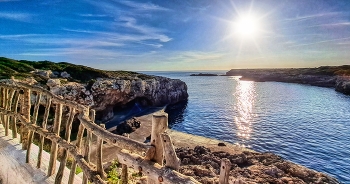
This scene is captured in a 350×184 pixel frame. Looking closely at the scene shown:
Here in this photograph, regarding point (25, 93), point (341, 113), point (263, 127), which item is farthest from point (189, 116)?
point (25, 93)

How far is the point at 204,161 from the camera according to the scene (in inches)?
899

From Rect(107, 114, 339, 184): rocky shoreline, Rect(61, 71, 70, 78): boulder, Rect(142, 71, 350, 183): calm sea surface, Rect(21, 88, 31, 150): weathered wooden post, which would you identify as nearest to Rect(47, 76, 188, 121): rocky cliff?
Rect(142, 71, 350, 183): calm sea surface

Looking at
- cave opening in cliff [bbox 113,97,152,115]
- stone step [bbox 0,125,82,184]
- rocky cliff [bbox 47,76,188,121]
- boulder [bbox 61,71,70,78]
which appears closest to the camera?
stone step [bbox 0,125,82,184]

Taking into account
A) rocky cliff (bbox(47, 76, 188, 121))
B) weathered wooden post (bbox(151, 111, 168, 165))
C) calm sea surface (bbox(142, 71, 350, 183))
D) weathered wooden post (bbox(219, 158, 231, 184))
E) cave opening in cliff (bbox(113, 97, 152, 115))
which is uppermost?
weathered wooden post (bbox(151, 111, 168, 165))

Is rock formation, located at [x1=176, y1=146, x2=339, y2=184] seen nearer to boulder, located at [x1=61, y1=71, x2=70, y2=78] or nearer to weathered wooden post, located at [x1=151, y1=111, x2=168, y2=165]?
weathered wooden post, located at [x1=151, y1=111, x2=168, y2=165]

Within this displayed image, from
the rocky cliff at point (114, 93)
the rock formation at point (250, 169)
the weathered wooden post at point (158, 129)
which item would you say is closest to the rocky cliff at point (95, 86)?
the rocky cliff at point (114, 93)

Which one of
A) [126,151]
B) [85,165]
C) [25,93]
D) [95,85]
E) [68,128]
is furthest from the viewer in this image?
[95,85]

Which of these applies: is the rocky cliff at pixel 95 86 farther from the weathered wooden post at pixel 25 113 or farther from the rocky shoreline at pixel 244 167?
the weathered wooden post at pixel 25 113

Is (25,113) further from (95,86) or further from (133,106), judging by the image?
(133,106)

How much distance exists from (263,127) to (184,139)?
15.7m

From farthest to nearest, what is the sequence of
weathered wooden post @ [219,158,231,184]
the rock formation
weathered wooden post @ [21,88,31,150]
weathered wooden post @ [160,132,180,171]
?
the rock formation
weathered wooden post @ [21,88,31,150]
weathered wooden post @ [160,132,180,171]
weathered wooden post @ [219,158,231,184]

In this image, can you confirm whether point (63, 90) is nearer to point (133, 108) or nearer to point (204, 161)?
point (133, 108)

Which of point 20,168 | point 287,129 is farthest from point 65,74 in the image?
point 287,129

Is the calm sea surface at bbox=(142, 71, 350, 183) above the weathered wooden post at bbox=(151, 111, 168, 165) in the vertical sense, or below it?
below
